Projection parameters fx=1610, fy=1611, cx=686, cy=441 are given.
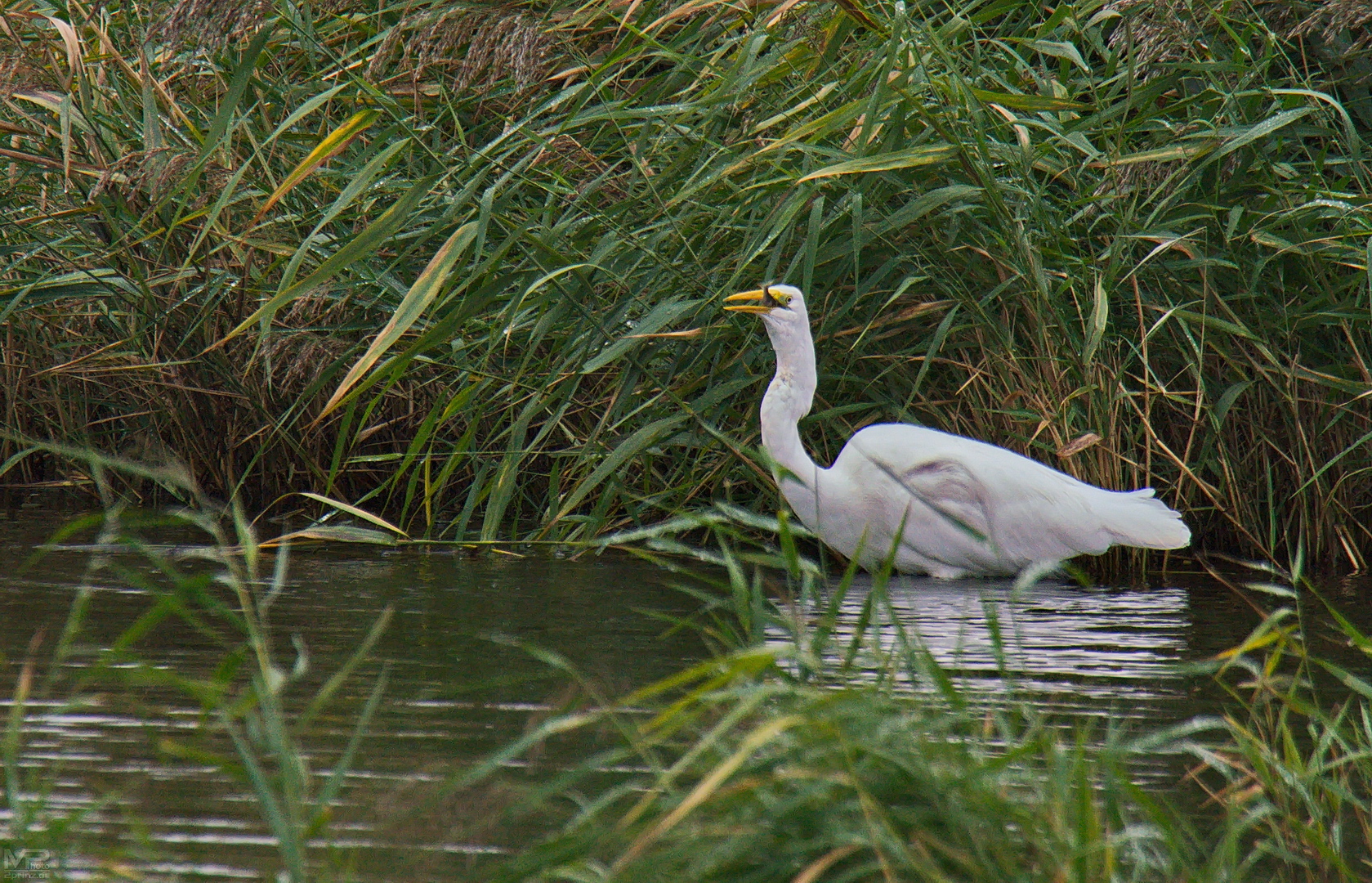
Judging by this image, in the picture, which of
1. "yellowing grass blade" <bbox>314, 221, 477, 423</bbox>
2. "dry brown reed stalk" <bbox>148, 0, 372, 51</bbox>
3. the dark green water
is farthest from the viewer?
"yellowing grass blade" <bbox>314, 221, 477, 423</bbox>

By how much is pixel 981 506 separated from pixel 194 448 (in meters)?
3.29

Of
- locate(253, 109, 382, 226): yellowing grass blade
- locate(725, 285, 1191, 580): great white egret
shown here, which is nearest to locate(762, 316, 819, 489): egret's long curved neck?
locate(725, 285, 1191, 580): great white egret

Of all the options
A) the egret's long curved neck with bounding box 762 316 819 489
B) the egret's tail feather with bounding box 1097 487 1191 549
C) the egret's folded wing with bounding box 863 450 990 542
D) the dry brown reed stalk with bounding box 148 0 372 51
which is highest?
the dry brown reed stalk with bounding box 148 0 372 51

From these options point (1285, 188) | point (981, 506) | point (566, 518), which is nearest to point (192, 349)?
point (566, 518)

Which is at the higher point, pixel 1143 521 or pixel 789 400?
pixel 789 400

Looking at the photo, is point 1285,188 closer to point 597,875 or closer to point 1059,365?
point 1059,365

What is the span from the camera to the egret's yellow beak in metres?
5.10

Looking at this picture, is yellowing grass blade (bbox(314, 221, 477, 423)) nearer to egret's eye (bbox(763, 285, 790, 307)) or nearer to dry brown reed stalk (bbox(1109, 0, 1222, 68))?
egret's eye (bbox(763, 285, 790, 307))

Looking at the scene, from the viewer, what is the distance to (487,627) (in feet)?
14.6

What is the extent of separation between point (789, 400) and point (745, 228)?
0.58 metres

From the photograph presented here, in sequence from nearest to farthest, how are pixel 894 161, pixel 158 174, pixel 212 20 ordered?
pixel 212 20 → pixel 894 161 → pixel 158 174

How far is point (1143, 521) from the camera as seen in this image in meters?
5.21

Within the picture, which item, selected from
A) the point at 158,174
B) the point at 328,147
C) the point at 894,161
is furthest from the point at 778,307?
the point at 158,174

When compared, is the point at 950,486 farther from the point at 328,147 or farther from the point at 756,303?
the point at 328,147
